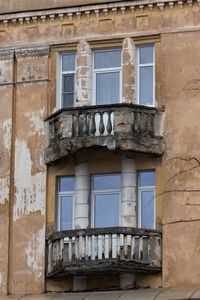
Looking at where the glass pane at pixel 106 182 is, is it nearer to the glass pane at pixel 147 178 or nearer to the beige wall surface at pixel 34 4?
the glass pane at pixel 147 178

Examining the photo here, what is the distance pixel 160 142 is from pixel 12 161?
378cm

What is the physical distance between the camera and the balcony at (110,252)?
94.6ft

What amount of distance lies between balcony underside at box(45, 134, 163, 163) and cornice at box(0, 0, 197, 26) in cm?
330

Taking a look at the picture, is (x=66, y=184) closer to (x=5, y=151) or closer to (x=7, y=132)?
(x=5, y=151)

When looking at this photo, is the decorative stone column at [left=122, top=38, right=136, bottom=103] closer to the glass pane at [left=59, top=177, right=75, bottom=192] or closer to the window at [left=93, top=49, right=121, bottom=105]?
the window at [left=93, top=49, right=121, bottom=105]

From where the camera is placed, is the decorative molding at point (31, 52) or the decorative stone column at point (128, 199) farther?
the decorative molding at point (31, 52)

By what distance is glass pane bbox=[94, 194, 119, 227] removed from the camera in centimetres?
3005

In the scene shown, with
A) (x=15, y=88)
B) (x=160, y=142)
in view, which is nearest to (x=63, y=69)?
(x=15, y=88)

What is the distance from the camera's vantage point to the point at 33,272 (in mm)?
30016

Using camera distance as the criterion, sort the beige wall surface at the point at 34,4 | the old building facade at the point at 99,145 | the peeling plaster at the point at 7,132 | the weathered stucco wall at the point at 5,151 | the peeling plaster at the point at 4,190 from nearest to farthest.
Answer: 1. the old building facade at the point at 99,145
2. the weathered stucco wall at the point at 5,151
3. the peeling plaster at the point at 4,190
4. the peeling plaster at the point at 7,132
5. the beige wall surface at the point at 34,4

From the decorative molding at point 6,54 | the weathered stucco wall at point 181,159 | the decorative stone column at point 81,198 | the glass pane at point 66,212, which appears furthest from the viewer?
the decorative molding at point 6,54

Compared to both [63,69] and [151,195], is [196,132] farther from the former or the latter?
[63,69]

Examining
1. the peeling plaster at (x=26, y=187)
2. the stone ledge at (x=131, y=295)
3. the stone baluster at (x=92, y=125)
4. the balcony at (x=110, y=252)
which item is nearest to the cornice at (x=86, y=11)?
the stone baluster at (x=92, y=125)

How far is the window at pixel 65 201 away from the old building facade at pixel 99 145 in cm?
2
